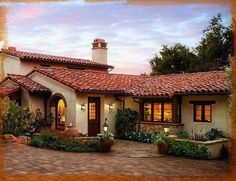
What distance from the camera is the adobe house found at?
16.5 m

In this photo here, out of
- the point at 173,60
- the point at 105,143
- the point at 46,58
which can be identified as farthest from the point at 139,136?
the point at 173,60

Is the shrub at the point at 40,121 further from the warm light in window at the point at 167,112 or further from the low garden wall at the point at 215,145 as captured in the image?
the low garden wall at the point at 215,145

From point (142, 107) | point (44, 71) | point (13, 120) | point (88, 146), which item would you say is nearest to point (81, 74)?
point (44, 71)

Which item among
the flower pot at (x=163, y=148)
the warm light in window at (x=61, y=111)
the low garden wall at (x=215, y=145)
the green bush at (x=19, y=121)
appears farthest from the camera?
the warm light in window at (x=61, y=111)

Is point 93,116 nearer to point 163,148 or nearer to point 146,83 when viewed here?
point 146,83

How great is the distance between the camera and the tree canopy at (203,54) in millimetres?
30656

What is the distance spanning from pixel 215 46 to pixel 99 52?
36.1 ft

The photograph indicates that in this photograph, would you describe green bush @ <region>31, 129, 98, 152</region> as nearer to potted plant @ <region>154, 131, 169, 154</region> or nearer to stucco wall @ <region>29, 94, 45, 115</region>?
potted plant @ <region>154, 131, 169, 154</region>

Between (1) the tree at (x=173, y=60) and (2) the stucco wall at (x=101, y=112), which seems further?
(1) the tree at (x=173, y=60)

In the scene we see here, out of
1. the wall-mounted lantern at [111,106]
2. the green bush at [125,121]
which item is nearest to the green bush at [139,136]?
the green bush at [125,121]

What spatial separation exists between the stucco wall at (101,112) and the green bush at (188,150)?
5.75m

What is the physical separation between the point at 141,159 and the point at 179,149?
214cm

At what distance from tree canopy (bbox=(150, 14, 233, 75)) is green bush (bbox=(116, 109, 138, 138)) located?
494 inches

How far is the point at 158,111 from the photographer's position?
723 inches
